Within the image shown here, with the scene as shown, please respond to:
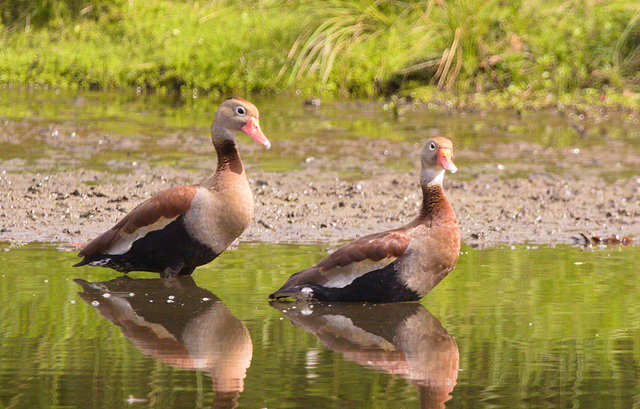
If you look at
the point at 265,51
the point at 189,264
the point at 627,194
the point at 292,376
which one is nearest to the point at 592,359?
the point at 292,376

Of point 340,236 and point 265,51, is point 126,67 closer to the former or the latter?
point 265,51

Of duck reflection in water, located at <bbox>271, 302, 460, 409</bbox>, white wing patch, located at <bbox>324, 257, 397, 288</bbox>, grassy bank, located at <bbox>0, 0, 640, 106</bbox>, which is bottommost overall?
duck reflection in water, located at <bbox>271, 302, 460, 409</bbox>

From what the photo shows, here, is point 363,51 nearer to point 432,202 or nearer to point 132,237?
point 132,237

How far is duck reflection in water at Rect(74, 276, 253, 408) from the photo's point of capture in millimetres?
4199

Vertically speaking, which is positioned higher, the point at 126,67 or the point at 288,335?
the point at 126,67

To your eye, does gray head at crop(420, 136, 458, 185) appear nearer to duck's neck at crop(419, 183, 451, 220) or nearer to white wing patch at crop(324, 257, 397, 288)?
duck's neck at crop(419, 183, 451, 220)

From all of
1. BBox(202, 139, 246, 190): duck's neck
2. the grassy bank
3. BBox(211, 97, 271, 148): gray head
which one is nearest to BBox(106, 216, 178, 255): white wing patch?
BBox(202, 139, 246, 190): duck's neck

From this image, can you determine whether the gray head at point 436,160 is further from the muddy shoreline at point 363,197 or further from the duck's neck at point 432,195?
the muddy shoreline at point 363,197

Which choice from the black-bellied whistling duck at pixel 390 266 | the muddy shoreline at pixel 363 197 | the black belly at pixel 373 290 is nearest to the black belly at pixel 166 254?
the black-bellied whistling duck at pixel 390 266

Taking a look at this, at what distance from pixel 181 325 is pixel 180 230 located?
43.8 inches

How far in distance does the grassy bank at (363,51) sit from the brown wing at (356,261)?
27.3ft

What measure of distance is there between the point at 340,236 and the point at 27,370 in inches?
138

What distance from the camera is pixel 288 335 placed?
188 inches

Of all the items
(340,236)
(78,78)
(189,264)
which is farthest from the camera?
(78,78)
